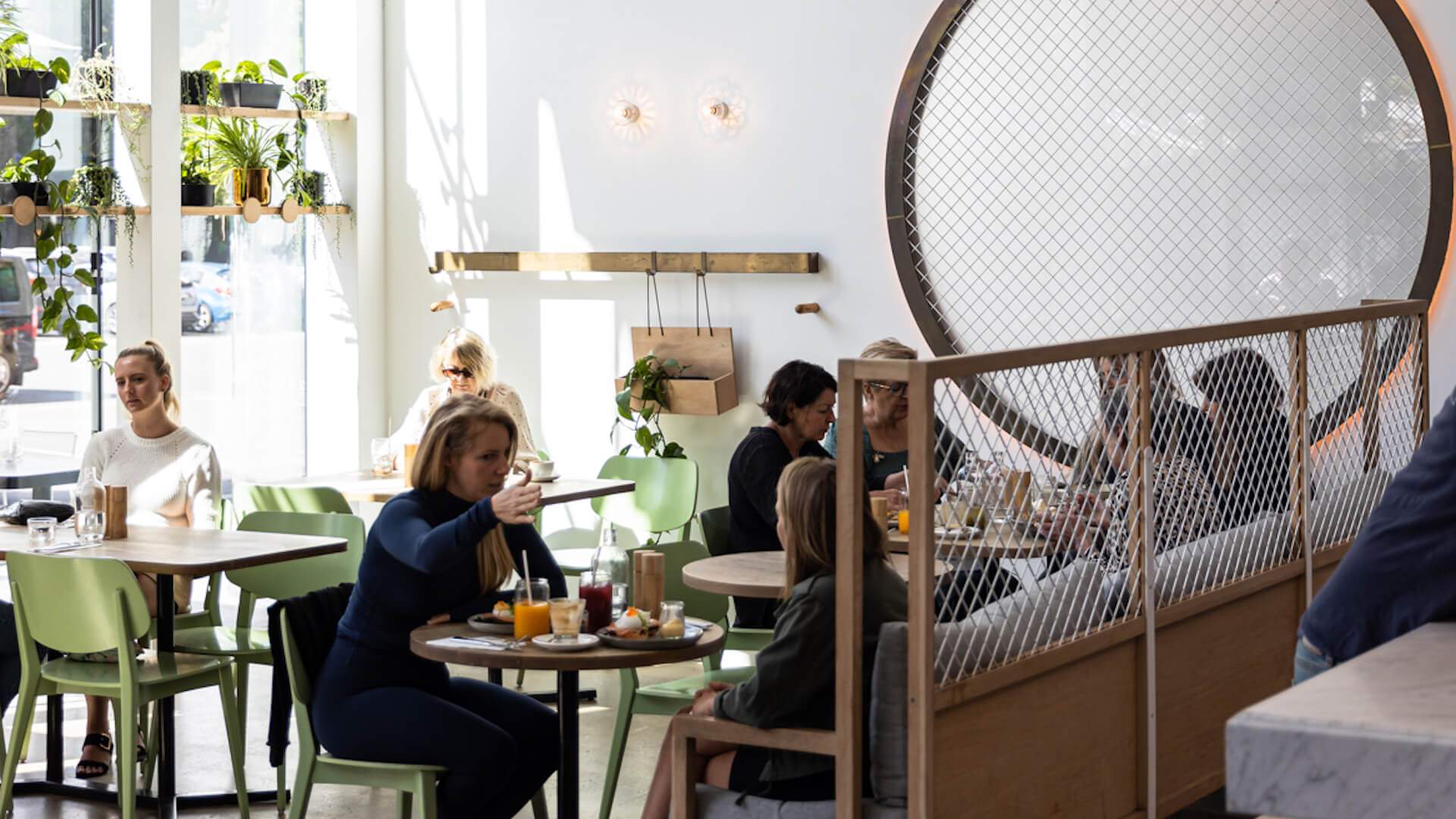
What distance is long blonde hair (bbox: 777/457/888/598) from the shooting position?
3121mm

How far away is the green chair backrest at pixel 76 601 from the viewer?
383cm

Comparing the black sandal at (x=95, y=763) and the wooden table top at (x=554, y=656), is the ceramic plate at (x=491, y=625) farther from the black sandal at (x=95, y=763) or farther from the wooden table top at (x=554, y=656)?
the black sandal at (x=95, y=763)

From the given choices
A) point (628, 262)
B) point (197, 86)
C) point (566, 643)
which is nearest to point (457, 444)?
point (566, 643)

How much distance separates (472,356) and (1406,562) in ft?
15.3

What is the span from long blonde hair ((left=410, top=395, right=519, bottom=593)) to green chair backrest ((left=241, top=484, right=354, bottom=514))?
153cm

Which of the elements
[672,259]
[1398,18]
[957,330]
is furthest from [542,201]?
[1398,18]

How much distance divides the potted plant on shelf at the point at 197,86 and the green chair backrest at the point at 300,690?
3.47 m

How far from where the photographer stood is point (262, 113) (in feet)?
21.7

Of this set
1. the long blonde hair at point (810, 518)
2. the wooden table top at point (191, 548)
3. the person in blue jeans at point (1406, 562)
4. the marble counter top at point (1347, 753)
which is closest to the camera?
the marble counter top at point (1347, 753)

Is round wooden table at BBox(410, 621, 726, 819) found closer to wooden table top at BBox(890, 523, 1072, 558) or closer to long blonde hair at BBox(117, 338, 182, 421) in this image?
wooden table top at BBox(890, 523, 1072, 558)

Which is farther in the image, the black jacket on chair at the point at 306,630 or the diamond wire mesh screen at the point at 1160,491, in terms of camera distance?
the black jacket on chair at the point at 306,630

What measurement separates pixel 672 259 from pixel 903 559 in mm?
2215

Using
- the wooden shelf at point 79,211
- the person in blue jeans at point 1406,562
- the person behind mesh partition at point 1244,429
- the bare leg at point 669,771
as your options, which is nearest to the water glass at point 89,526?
the wooden shelf at point 79,211

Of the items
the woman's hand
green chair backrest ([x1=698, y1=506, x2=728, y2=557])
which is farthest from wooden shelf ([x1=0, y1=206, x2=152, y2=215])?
the woman's hand
